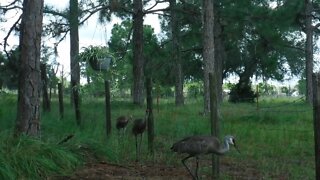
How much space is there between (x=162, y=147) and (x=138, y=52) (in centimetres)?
1545

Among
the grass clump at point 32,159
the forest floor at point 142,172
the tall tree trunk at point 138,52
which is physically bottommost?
the forest floor at point 142,172

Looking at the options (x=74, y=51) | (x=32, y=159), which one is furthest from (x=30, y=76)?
(x=74, y=51)

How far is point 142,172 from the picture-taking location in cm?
940

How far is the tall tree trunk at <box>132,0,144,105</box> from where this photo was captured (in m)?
27.2

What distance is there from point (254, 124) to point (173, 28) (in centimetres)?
1431

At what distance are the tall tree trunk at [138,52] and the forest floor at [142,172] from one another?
16.5m

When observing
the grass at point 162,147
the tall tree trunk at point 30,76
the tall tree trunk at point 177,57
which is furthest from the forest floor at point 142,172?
the tall tree trunk at point 177,57

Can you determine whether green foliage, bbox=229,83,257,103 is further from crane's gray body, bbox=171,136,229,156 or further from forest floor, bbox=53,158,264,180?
crane's gray body, bbox=171,136,229,156

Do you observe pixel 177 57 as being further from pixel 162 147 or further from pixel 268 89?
pixel 268 89

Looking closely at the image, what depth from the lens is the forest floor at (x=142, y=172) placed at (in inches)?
338

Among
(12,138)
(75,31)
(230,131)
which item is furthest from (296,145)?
(75,31)

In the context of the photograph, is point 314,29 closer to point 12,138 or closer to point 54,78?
point 54,78

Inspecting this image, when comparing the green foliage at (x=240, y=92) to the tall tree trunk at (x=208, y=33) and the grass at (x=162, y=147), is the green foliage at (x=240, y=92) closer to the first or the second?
the tall tree trunk at (x=208, y=33)

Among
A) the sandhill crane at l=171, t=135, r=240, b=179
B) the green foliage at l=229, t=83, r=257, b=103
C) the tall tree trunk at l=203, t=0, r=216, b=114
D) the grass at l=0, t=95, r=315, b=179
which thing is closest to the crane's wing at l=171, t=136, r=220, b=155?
the sandhill crane at l=171, t=135, r=240, b=179
